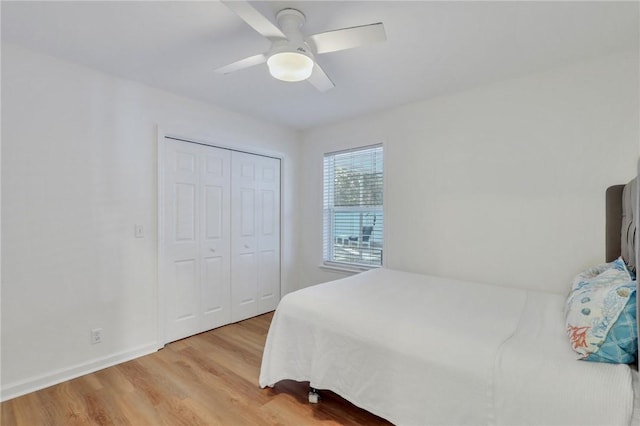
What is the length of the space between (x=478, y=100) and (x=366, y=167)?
1.30 metres

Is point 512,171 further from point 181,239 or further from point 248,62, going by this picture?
point 181,239

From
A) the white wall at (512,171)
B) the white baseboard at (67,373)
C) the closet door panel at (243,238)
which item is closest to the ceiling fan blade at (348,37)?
the white wall at (512,171)

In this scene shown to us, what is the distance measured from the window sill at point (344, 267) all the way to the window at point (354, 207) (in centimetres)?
4

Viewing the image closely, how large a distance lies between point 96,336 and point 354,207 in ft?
8.92

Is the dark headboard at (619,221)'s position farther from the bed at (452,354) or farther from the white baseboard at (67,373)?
the white baseboard at (67,373)

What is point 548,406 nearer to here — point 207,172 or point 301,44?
point 301,44

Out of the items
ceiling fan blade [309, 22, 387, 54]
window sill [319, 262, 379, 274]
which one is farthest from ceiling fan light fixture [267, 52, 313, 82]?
window sill [319, 262, 379, 274]

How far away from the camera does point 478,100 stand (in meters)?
2.63

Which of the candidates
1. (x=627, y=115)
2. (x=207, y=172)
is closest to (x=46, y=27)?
(x=207, y=172)

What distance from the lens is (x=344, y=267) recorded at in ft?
11.8

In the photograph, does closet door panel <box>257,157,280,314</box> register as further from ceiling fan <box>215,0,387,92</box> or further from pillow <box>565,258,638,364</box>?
pillow <box>565,258,638,364</box>

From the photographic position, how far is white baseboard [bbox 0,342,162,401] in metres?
1.97

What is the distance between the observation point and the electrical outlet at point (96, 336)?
2.33 m

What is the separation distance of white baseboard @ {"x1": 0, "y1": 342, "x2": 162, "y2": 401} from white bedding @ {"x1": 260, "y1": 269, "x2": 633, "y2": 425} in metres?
1.29
